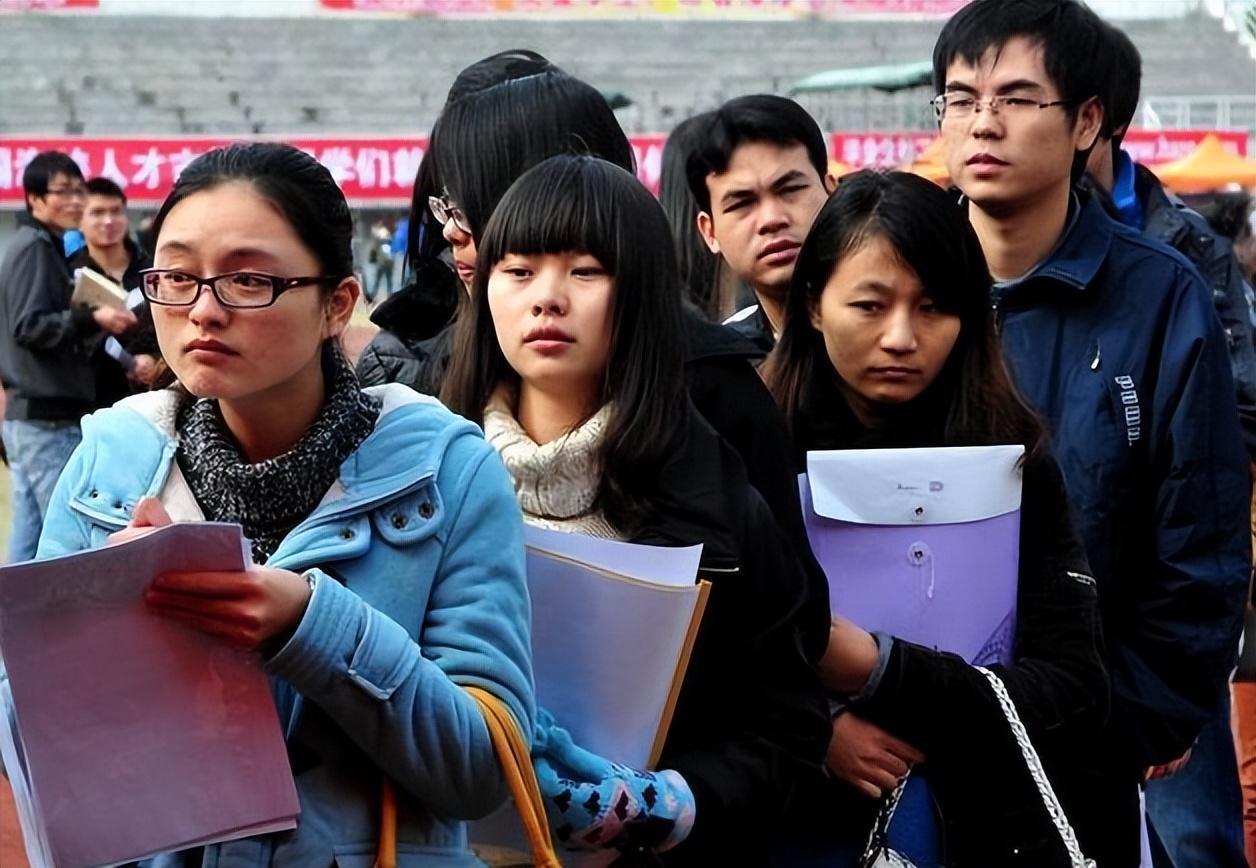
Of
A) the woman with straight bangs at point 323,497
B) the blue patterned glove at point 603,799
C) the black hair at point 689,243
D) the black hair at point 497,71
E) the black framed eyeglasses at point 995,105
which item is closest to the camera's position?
the woman with straight bangs at point 323,497

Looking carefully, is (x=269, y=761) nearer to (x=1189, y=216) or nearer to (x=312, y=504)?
(x=312, y=504)

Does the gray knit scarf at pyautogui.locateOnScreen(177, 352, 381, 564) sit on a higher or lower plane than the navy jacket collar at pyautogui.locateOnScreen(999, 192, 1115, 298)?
lower

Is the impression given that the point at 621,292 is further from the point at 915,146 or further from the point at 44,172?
the point at 915,146

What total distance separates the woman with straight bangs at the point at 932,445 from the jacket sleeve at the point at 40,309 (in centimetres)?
541

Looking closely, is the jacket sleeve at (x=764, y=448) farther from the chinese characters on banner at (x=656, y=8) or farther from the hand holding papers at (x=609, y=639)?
the chinese characters on banner at (x=656, y=8)

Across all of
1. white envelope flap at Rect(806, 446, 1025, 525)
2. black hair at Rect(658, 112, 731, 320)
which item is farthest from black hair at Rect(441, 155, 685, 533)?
black hair at Rect(658, 112, 731, 320)

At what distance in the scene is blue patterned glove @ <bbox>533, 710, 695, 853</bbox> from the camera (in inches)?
78.9

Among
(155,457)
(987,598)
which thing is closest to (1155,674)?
(987,598)

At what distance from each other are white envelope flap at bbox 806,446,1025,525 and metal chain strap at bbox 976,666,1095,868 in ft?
0.69

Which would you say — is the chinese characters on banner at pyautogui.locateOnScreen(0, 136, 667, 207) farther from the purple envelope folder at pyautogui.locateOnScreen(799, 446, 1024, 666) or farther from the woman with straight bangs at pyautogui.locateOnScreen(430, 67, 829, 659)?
the purple envelope folder at pyautogui.locateOnScreen(799, 446, 1024, 666)

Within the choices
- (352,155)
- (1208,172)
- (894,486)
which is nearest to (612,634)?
(894,486)

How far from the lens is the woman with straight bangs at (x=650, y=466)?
2154mm

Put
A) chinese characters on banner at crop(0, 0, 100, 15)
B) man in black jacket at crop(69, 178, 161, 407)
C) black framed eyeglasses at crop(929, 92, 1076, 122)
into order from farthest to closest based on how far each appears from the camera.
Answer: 1. chinese characters on banner at crop(0, 0, 100, 15)
2. man in black jacket at crop(69, 178, 161, 407)
3. black framed eyeglasses at crop(929, 92, 1076, 122)

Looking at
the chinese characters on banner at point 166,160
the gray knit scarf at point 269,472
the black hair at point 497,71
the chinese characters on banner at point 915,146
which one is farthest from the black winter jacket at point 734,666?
the chinese characters on banner at point 915,146
